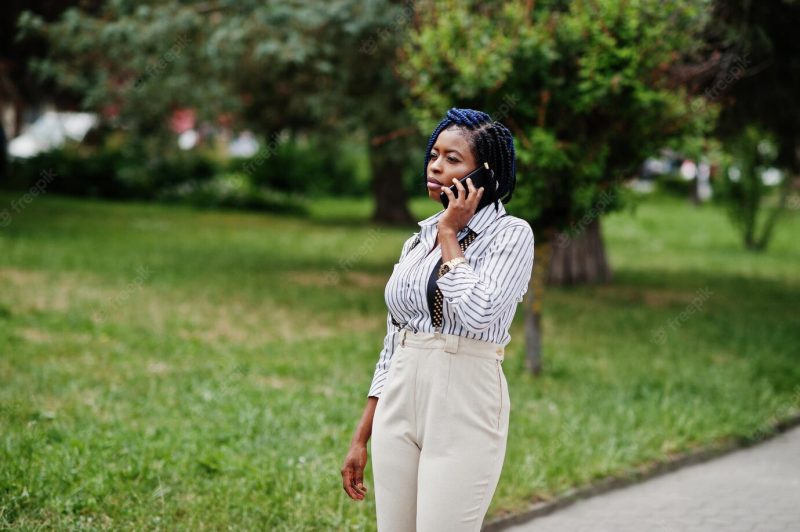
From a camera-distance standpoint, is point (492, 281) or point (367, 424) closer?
point (492, 281)

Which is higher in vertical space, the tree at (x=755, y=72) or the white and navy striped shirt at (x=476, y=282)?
the tree at (x=755, y=72)

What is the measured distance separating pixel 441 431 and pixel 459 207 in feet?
2.18

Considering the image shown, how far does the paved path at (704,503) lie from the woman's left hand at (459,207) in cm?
296

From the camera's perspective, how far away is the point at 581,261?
1568 cm

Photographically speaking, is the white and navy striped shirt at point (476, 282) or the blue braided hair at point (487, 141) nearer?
the white and navy striped shirt at point (476, 282)

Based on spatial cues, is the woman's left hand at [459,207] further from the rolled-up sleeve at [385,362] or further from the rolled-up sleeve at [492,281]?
the rolled-up sleeve at [385,362]

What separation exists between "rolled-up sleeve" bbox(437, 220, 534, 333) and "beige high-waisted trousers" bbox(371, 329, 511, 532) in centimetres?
14

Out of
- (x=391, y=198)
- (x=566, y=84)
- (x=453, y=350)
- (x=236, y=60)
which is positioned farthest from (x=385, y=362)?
(x=391, y=198)

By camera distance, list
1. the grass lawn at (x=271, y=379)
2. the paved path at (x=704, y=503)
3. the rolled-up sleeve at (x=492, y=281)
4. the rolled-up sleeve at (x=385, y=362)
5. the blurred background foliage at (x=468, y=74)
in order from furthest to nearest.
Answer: the blurred background foliage at (x=468, y=74), the paved path at (x=704, y=503), the grass lawn at (x=271, y=379), the rolled-up sleeve at (x=385, y=362), the rolled-up sleeve at (x=492, y=281)

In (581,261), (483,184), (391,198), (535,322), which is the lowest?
(581,261)

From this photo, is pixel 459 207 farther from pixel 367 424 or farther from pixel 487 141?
pixel 367 424

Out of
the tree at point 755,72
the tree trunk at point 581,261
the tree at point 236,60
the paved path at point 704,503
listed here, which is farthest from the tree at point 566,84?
the tree trunk at point 581,261

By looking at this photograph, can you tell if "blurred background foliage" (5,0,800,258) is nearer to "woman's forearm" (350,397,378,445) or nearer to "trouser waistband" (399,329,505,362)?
"woman's forearm" (350,397,378,445)

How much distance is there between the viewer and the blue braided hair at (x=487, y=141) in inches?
123
